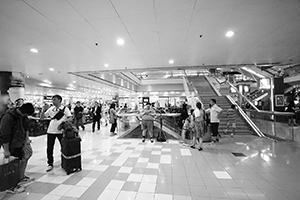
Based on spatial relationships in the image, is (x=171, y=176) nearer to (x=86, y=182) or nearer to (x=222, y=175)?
(x=222, y=175)

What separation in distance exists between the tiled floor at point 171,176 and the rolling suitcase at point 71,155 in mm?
146

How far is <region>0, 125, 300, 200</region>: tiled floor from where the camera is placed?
7.53 feet

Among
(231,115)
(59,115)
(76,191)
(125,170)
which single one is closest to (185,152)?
(125,170)

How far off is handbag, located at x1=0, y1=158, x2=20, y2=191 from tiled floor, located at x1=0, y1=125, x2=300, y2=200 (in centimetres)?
19

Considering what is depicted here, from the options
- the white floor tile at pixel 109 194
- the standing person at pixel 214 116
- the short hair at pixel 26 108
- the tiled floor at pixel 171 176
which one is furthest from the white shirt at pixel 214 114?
the short hair at pixel 26 108

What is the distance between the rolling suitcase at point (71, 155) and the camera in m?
2.95

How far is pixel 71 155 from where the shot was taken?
298 cm

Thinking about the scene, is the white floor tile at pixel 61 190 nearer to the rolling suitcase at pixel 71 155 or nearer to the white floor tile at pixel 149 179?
the rolling suitcase at pixel 71 155

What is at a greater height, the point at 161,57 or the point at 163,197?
the point at 161,57

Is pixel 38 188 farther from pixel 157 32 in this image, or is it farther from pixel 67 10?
pixel 157 32

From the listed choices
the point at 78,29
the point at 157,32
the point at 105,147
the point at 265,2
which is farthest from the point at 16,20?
the point at 265,2

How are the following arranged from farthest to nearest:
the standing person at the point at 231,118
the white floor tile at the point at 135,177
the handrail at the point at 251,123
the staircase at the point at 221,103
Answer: the staircase at the point at 221,103, the standing person at the point at 231,118, the handrail at the point at 251,123, the white floor tile at the point at 135,177

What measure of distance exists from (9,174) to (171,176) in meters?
2.86

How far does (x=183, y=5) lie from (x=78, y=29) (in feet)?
8.63
